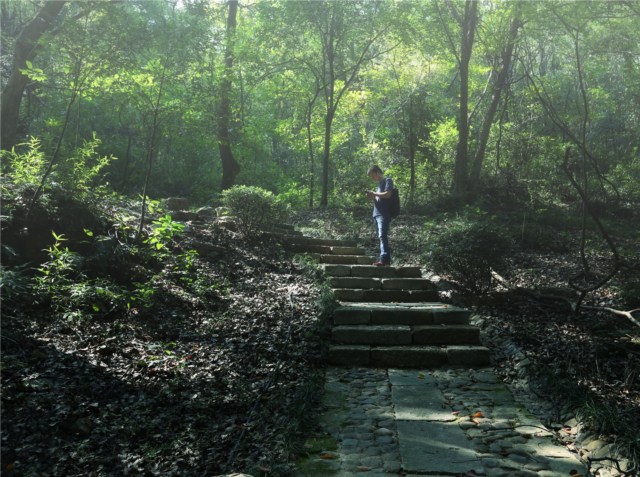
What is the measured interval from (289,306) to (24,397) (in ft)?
11.8

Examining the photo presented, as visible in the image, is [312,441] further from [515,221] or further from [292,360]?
[515,221]

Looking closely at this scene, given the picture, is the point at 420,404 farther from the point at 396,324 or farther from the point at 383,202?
the point at 383,202

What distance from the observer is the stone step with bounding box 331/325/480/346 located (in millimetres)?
5656

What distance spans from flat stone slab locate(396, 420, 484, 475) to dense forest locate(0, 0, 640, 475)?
82cm

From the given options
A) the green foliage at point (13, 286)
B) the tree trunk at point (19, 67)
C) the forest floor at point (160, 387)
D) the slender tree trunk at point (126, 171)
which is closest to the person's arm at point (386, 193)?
the forest floor at point (160, 387)

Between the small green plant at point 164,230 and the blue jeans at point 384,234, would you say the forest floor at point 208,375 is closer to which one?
the small green plant at point 164,230

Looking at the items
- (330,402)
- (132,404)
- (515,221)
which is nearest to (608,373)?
(330,402)

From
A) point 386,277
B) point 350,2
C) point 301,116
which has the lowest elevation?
point 386,277

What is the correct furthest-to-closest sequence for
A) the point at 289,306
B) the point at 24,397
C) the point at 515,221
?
the point at 515,221 → the point at 289,306 → the point at 24,397

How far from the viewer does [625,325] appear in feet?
18.6

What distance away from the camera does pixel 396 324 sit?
20.2 feet

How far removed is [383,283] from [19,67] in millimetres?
8445

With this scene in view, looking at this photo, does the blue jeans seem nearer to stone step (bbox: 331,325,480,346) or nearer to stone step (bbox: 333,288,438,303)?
A: stone step (bbox: 333,288,438,303)

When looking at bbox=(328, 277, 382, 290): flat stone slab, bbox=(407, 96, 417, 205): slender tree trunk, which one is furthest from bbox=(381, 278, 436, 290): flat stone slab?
bbox=(407, 96, 417, 205): slender tree trunk
